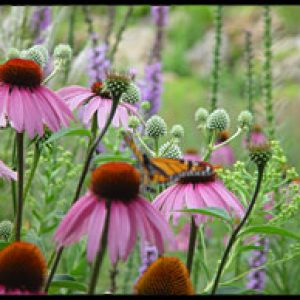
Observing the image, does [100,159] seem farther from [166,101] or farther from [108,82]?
[166,101]

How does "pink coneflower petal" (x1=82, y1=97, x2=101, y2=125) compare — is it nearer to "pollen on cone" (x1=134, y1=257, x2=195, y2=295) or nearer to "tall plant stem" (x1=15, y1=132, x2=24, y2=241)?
"tall plant stem" (x1=15, y1=132, x2=24, y2=241)

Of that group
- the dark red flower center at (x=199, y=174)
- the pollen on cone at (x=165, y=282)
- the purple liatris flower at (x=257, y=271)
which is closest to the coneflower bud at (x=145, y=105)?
the dark red flower center at (x=199, y=174)

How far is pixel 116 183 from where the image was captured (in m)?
0.79

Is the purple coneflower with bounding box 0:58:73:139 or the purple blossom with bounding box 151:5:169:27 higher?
the purple blossom with bounding box 151:5:169:27

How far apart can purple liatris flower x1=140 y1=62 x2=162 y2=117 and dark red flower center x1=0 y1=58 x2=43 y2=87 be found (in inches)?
55.4

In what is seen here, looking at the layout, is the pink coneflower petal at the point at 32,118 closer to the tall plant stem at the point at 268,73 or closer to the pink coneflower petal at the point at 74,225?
the pink coneflower petal at the point at 74,225

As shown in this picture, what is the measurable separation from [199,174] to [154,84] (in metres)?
1.65

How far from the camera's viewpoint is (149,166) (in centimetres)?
90

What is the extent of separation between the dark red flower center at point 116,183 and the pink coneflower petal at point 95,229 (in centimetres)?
2

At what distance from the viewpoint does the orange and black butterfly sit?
2.94 feet

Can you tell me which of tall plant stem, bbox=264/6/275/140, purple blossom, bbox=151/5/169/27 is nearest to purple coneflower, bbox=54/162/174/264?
tall plant stem, bbox=264/6/275/140

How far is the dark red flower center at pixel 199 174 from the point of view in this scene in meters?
0.94

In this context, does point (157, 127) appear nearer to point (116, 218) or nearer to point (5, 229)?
point (5, 229)

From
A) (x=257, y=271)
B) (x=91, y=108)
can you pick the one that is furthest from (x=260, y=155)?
(x=257, y=271)
